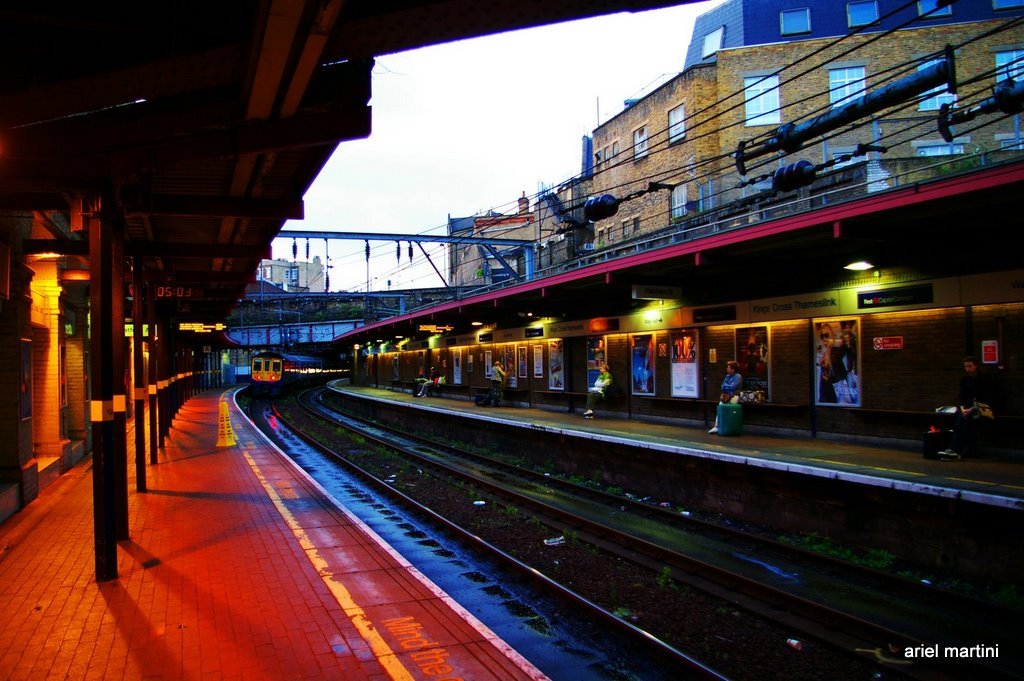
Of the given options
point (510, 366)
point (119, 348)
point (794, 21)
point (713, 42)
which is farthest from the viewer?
point (713, 42)

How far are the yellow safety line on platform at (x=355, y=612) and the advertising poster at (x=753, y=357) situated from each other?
8616 mm

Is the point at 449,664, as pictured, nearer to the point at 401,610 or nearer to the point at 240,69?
the point at 401,610

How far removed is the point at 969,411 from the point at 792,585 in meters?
3.93

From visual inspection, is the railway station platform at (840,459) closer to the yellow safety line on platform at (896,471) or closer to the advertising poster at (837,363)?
the yellow safety line on platform at (896,471)

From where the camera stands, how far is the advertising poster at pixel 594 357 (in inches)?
665

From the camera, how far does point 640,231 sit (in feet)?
101

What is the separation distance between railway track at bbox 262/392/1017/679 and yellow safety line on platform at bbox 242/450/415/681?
2.16m

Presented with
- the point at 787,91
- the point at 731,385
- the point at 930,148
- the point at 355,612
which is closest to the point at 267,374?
the point at 787,91

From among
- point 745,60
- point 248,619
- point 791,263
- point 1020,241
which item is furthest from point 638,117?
point 248,619

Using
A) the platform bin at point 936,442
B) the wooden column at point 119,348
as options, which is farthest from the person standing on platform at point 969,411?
the wooden column at point 119,348

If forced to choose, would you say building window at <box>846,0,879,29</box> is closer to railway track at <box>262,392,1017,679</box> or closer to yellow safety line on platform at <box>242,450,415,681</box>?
railway track at <box>262,392,1017,679</box>

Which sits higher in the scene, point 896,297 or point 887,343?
point 896,297

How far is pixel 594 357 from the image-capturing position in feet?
56.5

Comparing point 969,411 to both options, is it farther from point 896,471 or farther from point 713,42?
point 713,42
